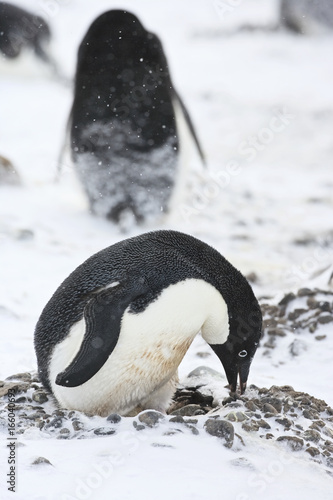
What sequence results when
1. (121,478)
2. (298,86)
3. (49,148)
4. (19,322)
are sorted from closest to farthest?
(121,478)
(19,322)
(49,148)
(298,86)

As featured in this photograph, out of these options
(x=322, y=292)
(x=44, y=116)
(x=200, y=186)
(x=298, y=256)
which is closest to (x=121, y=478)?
(x=322, y=292)

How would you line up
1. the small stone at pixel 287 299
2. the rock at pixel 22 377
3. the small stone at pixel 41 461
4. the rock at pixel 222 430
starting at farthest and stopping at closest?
the small stone at pixel 287 299, the rock at pixel 22 377, the rock at pixel 222 430, the small stone at pixel 41 461

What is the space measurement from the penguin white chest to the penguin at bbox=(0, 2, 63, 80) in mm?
6873

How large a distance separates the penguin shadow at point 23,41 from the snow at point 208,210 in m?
0.12

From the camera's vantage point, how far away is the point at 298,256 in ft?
17.6

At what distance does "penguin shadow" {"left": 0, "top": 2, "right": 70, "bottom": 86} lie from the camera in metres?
9.02

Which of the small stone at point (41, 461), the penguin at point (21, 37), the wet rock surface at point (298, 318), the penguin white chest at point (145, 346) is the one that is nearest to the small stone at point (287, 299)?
the wet rock surface at point (298, 318)

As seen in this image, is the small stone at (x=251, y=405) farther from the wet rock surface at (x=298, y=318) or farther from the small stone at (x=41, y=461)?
the wet rock surface at (x=298, y=318)

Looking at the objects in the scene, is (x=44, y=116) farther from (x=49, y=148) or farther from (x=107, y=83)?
(x=107, y=83)

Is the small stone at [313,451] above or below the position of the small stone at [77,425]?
above

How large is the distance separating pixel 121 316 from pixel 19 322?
135cm

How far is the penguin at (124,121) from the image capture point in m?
5.25

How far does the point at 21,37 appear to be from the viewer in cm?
927

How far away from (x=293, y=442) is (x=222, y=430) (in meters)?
0.23
